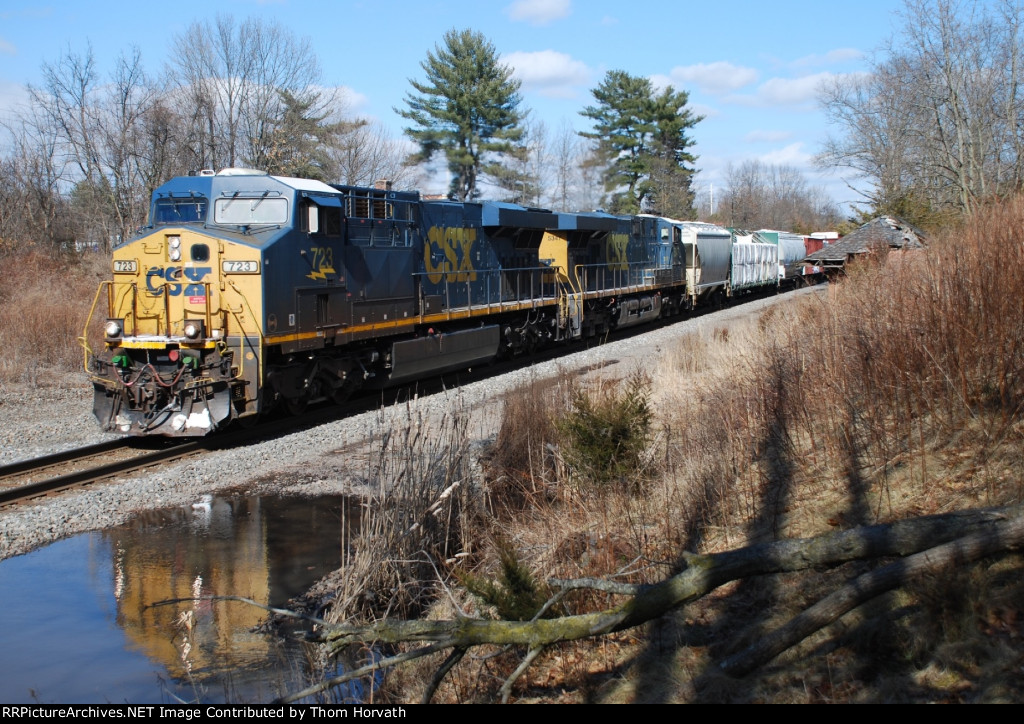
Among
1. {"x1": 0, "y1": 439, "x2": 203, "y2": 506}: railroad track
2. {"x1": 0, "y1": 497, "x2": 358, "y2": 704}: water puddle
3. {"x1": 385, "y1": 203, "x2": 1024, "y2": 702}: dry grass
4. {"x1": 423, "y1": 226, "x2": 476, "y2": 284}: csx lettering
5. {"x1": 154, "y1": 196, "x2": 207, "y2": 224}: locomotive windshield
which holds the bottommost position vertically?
{"x1": 0, "y1": 497, "x2": 358, "y2": 704}: water puddle

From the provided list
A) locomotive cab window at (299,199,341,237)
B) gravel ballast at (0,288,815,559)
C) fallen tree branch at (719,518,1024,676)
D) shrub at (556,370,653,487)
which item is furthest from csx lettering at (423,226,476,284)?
fallen tree branch at (719,518,1024,676)

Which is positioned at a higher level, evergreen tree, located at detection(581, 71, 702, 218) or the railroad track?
evergreen tree, located at detection(581, 71, 702, 218)

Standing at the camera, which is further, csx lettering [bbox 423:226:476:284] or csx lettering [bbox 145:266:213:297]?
csx lettering [bbox 423:226:476:284]

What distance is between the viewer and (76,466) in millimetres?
10633

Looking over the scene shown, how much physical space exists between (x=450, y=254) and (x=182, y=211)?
5.75 m

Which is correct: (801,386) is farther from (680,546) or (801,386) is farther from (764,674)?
(764,674)

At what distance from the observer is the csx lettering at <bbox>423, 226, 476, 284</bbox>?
1623 centimetres

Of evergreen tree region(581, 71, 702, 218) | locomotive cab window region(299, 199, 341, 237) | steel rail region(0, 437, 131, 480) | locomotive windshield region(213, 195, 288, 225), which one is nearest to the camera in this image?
steel rail region(0, 437, 131, 480)

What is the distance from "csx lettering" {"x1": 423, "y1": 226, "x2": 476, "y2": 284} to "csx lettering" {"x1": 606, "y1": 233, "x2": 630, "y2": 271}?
752cm

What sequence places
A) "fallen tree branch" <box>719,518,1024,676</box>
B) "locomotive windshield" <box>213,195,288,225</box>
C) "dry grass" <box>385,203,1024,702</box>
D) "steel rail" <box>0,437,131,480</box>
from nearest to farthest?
1. "fallen tree branch" <box>719,518,1024,676</box>
2. "dry grass" <box>385,203,1024,702</box>
3. "steel rail" <box>0,437,131,480</box>
4. "locomotive windshield" <box>213,195,288,225</box>

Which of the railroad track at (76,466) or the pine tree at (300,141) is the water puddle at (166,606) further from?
the pine tree at (300,141)

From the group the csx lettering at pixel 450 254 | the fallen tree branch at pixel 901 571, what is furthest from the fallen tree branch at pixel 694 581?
the csx lettering at pixel 450 254

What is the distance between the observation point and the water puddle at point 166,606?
5.29 metres

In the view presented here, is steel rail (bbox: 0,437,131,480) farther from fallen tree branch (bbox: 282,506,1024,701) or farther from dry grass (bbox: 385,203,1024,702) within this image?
fallen tree branch (bbox: 282,506,1024,701)
